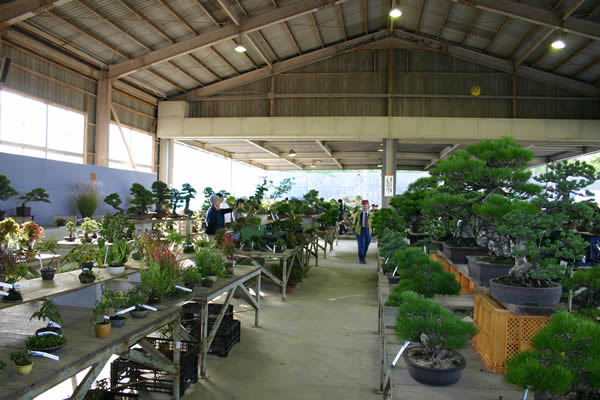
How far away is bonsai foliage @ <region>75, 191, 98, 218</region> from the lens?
866 cm

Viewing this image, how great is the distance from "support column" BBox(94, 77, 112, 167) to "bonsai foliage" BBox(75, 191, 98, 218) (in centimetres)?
184

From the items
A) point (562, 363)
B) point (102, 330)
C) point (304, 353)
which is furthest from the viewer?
point (304, 353)

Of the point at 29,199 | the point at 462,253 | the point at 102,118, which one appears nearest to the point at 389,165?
the point at 102,118

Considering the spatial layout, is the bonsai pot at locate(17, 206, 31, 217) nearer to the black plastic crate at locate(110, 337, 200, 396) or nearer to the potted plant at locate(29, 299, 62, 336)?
the black plastic crate at locate(110, 337, 200, 396)

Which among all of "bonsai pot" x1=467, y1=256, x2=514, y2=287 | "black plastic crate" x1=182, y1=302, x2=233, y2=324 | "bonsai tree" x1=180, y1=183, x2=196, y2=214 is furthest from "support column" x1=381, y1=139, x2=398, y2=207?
"bonsai pot" x1=467, y1=256, x2=514, y2=287

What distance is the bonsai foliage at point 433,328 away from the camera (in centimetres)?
189

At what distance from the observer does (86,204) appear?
8680 mm

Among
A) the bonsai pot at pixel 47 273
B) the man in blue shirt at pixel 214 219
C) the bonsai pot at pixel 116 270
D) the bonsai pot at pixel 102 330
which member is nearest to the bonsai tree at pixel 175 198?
the man in blue shirt at pixel 214 219

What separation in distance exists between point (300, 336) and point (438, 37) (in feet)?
34.7

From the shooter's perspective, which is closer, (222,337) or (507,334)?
(507,334)

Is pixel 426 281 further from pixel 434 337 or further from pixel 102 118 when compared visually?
pixel 102 118

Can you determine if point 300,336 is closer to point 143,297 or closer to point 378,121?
point 143,297

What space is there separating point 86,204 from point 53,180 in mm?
792

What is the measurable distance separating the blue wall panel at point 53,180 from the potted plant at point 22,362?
636cm
